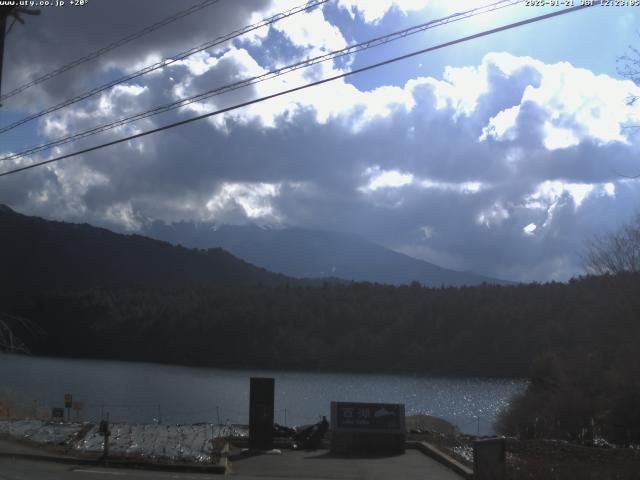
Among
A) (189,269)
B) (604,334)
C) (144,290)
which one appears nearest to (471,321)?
(604,334)

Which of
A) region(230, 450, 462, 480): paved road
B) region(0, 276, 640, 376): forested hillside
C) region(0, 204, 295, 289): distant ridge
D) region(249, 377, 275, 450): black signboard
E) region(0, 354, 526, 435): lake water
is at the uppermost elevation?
region(0, 204, 295, 289): distant ridge

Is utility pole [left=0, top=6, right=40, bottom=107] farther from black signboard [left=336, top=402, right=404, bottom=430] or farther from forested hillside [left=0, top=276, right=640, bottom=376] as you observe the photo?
forested hillside [left=0, top=276, right=640, bottom=376]

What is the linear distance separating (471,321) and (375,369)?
12.4m

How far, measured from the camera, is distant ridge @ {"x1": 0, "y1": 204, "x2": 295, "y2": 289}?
129 meters

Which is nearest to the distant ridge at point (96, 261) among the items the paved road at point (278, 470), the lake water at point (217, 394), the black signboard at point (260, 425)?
the lake water at point (217, 394)

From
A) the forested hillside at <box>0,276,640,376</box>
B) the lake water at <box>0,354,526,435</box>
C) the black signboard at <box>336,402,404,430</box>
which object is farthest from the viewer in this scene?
the forested hillside at <box>0,276,640,376</box>

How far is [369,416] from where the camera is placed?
18359 millimetres

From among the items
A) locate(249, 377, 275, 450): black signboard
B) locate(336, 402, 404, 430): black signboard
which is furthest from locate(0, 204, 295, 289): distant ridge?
locate(336, 402, 404, 430): black signboard

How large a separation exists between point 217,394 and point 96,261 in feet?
354

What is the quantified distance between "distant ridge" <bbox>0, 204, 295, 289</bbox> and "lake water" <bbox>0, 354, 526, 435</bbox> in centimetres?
5903

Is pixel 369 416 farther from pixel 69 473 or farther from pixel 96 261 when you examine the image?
pixel 96 261

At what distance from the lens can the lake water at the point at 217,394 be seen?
38094 mm

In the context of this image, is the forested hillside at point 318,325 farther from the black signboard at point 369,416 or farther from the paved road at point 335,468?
the paved road at point 335,468

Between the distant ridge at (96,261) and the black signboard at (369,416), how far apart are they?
11072cm
